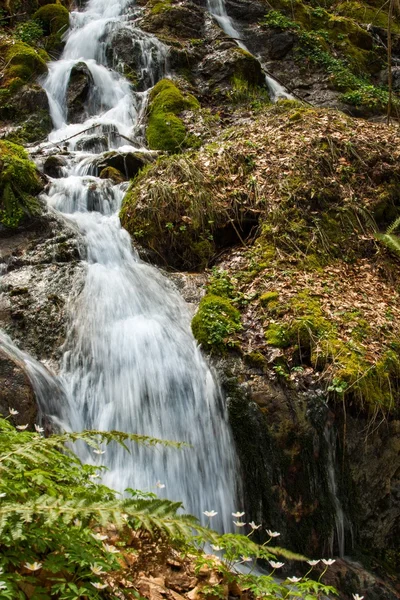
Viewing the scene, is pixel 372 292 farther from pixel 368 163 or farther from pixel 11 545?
pixel 11 545

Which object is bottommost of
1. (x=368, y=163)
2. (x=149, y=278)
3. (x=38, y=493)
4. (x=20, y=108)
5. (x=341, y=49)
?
(x=149, y=278)

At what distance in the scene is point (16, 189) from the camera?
7.12 metres

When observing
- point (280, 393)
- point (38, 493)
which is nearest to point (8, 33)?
point (280, 393)

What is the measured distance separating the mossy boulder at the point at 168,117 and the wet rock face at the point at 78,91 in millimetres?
1446

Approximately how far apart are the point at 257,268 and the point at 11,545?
485 centimetres

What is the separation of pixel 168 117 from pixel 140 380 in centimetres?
674

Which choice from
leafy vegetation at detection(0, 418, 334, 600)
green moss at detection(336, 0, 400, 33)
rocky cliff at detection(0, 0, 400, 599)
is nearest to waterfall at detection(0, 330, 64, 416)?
rocky cliff at detection(0, 0, 400, 599)

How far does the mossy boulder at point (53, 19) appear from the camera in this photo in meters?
13.8

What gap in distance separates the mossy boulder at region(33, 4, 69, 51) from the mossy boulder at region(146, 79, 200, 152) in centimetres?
407

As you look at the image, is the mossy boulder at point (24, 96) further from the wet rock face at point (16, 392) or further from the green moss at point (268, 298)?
the wet rock face at point (16, 392)

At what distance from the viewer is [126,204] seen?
7379mm

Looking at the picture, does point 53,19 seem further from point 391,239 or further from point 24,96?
point 391,239

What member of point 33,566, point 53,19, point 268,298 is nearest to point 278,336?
point 268,298

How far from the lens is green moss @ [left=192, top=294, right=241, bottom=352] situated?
5414 mm
